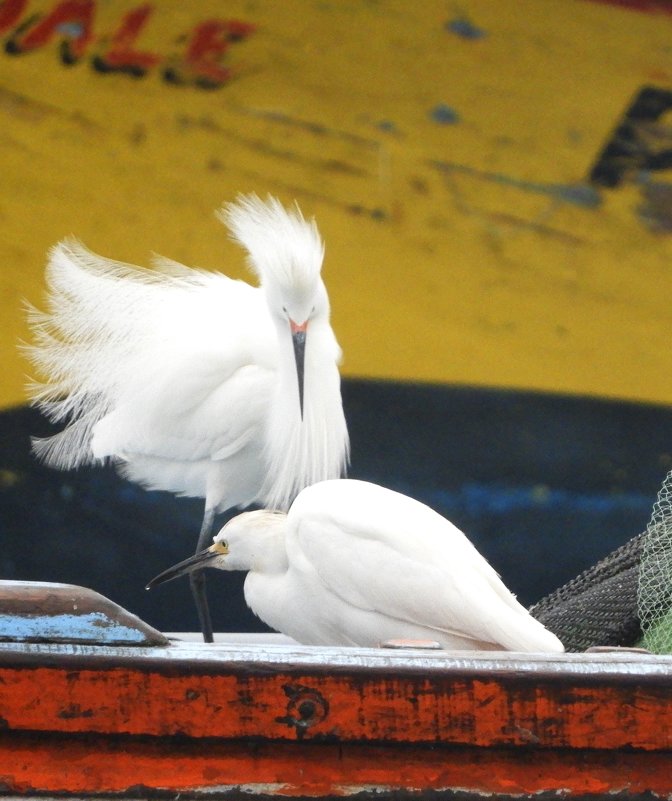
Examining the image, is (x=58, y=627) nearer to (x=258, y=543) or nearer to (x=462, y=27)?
(x=258, y=543)

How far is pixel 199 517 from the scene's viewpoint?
363cm

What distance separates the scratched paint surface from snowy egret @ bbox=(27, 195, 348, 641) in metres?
0.29

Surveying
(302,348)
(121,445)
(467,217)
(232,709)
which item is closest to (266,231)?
(302,348)

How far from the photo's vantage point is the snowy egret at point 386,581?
1936 millimetres

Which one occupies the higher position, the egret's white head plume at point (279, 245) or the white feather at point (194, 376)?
the egret's white head plume at point (279, 245)

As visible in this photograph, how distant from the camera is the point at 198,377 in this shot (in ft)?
9.90

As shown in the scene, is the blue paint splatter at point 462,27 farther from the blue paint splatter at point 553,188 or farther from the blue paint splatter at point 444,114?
the blue paint splatter at point 553,188

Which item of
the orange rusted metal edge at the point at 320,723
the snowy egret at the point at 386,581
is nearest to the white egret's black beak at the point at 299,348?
the snowy egret at the point at 386,581

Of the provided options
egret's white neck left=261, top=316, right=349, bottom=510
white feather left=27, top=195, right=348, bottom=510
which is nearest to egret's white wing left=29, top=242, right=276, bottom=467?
white feather left=27, top=195, right=348, bottom=510

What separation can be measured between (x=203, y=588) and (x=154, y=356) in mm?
545

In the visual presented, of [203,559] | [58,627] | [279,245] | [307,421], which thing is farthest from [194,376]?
[58,627]

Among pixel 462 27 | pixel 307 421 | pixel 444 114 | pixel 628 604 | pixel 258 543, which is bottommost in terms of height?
pixel 307 421

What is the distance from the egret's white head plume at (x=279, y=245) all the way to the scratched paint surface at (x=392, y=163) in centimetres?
47

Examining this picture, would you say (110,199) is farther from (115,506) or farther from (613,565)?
(613,565)
